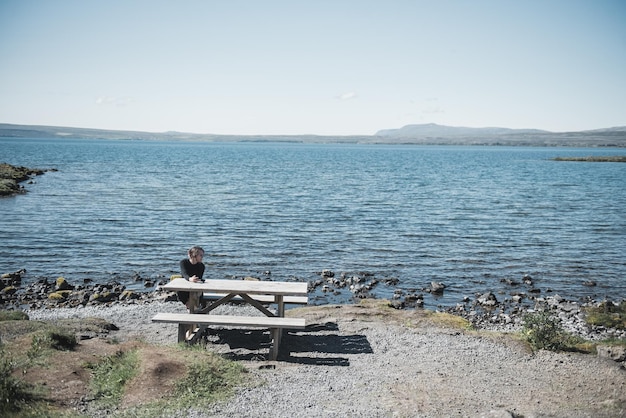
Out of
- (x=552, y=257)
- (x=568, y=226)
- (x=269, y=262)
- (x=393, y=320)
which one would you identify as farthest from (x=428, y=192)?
(x=393, y=320)

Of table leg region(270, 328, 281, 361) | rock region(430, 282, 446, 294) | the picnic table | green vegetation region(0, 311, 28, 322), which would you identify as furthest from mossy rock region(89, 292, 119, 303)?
rock region(430, 282, 446, 294)

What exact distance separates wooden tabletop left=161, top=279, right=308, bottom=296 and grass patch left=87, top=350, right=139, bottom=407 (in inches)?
83.2

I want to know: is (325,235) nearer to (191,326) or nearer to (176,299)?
(176,299)

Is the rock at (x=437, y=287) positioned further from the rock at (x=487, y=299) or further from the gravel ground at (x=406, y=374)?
the gravel ground at (x=406, y=374)

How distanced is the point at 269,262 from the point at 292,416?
15.5 meters

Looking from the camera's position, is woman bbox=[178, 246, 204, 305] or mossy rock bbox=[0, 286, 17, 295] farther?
mossy rock bbox=[0, 286, 17, 295]

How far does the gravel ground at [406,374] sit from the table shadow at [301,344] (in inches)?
0.9

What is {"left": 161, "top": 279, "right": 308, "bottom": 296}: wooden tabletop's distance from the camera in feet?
38.2

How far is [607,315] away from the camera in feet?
54.0

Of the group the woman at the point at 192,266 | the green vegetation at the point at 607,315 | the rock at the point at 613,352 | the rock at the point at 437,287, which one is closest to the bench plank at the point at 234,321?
the woman at the point at 192,266

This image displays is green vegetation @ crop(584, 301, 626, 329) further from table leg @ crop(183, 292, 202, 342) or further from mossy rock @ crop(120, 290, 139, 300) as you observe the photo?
mossy rock @ crop(120, 290, 139, 300)

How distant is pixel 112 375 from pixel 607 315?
14689mm

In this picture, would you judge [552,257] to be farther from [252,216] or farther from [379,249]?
[252,216]

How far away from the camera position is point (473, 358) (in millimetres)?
11289
